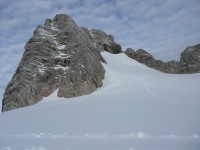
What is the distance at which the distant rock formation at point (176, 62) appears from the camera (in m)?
43.8

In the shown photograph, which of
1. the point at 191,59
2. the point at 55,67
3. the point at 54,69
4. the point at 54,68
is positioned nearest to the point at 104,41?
the point at 191,59

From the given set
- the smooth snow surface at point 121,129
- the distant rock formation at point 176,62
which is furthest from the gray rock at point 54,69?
the distant rock formation at point 176,62

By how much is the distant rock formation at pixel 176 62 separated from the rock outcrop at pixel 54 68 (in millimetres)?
18341

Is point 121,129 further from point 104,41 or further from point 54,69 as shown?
point 104,41

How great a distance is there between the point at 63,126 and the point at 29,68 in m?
19.4

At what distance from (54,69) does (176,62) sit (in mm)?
24800

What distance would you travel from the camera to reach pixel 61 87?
2662 cm

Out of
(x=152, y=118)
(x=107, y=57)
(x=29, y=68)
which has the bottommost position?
Result: (x=152, y=118)

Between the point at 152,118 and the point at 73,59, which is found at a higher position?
the point at 73,59

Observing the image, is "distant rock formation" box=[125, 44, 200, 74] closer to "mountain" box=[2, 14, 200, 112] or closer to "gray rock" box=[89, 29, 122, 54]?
"gray rock" box=[89, 29, 122, 54]

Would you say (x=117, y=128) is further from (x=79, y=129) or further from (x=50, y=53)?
(x=50, y=53)

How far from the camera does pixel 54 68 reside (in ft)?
99.1

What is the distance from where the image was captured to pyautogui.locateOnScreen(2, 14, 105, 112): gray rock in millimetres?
26969

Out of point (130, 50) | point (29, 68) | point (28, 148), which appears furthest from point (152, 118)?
point (130, 50)
